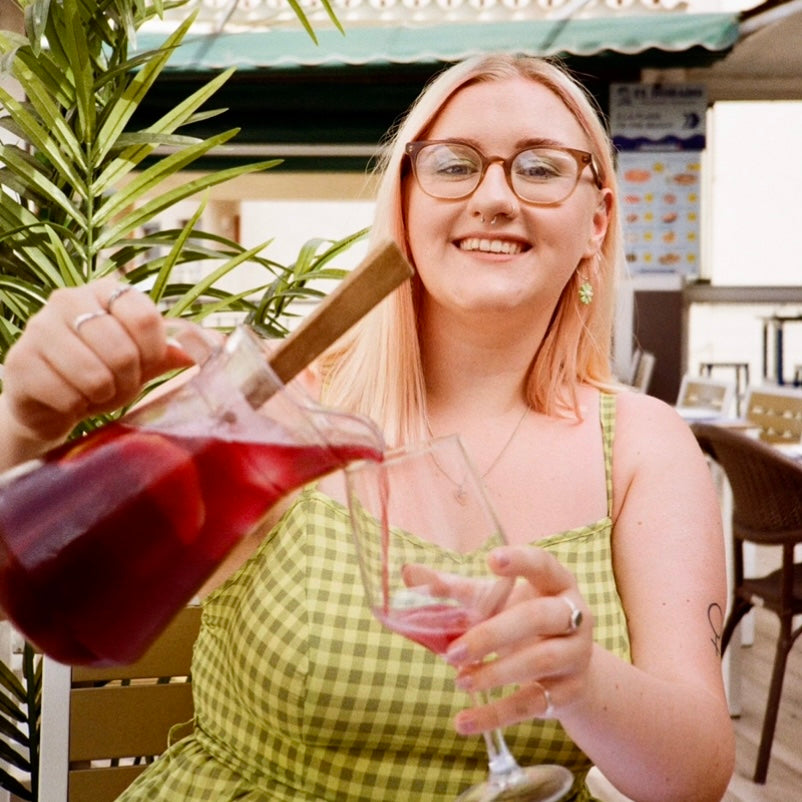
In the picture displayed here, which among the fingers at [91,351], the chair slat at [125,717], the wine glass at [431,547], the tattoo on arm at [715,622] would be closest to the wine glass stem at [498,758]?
the wine glass at [431,547]

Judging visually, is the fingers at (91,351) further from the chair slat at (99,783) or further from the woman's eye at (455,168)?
the chair slat at (99,783)

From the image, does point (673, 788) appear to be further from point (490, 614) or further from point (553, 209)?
point (553, 209)

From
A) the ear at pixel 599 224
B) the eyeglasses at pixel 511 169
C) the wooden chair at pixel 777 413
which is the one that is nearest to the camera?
the eyeglasses at pixel 511 169

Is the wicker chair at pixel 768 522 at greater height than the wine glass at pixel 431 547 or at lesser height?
lesser

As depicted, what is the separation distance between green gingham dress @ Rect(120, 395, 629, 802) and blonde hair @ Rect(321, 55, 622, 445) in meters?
0.18

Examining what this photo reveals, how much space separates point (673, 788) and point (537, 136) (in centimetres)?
70

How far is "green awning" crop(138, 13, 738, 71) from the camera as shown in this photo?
14.4 feet

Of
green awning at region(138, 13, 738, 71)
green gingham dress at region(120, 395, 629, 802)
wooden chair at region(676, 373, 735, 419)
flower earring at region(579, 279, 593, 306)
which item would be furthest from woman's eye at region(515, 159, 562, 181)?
green awning at region(138, 13, 738, 71)

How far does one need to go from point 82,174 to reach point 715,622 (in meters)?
1.07

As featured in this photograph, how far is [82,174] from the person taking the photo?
154 cm

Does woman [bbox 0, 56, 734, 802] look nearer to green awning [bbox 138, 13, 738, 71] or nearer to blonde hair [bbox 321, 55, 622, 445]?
blonde hair [bbox 321, 55, 622, 445]

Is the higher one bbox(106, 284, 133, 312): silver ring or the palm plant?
the palm plant

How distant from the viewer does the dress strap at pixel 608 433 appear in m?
1.22

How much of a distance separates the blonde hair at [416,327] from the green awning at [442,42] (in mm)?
3195
